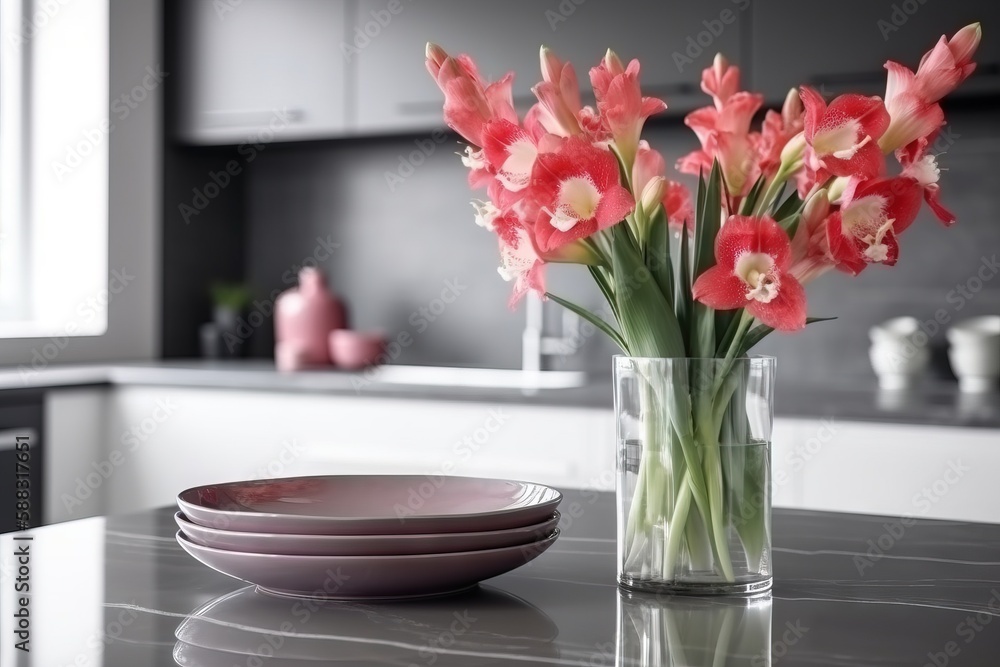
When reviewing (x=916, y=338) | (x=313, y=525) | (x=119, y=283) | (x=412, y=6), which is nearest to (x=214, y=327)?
(x=119, y=283)

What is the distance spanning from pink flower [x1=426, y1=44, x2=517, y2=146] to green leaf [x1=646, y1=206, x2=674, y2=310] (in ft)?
0.47

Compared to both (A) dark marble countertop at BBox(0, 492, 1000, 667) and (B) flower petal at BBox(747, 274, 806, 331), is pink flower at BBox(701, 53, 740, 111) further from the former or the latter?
(A) dark marble countertop at BBox(0, 492, 1000, 667)

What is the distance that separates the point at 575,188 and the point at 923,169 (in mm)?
276

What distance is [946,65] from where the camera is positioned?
0.81 m

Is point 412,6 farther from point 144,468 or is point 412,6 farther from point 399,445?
point 144,468

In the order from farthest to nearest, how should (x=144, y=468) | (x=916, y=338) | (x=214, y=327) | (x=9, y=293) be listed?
1. (x=214, y=327)
2. (x=9, y=293)
3. (x=144, y=468)
4. (x=916, y=338)

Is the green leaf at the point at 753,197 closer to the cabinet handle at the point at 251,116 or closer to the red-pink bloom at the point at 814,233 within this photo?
the red-pink bloom at the point at 814,233

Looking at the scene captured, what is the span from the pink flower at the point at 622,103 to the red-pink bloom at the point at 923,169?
0.19 meters

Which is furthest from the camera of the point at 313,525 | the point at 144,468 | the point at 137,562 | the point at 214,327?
the point at 214,327

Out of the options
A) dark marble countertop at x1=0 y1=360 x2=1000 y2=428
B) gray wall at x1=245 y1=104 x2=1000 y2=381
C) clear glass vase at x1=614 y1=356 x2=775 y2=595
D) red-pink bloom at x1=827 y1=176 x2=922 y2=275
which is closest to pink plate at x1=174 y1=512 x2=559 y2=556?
clear glass vase at x1=614 y1=356 x2=775 y2=595

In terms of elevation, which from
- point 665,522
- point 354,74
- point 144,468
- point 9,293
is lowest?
point 144,468

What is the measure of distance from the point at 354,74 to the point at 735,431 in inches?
101

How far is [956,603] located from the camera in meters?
0.87

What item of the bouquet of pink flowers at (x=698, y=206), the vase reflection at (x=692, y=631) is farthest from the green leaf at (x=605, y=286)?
the vase reflection at (x=692, y=631)
